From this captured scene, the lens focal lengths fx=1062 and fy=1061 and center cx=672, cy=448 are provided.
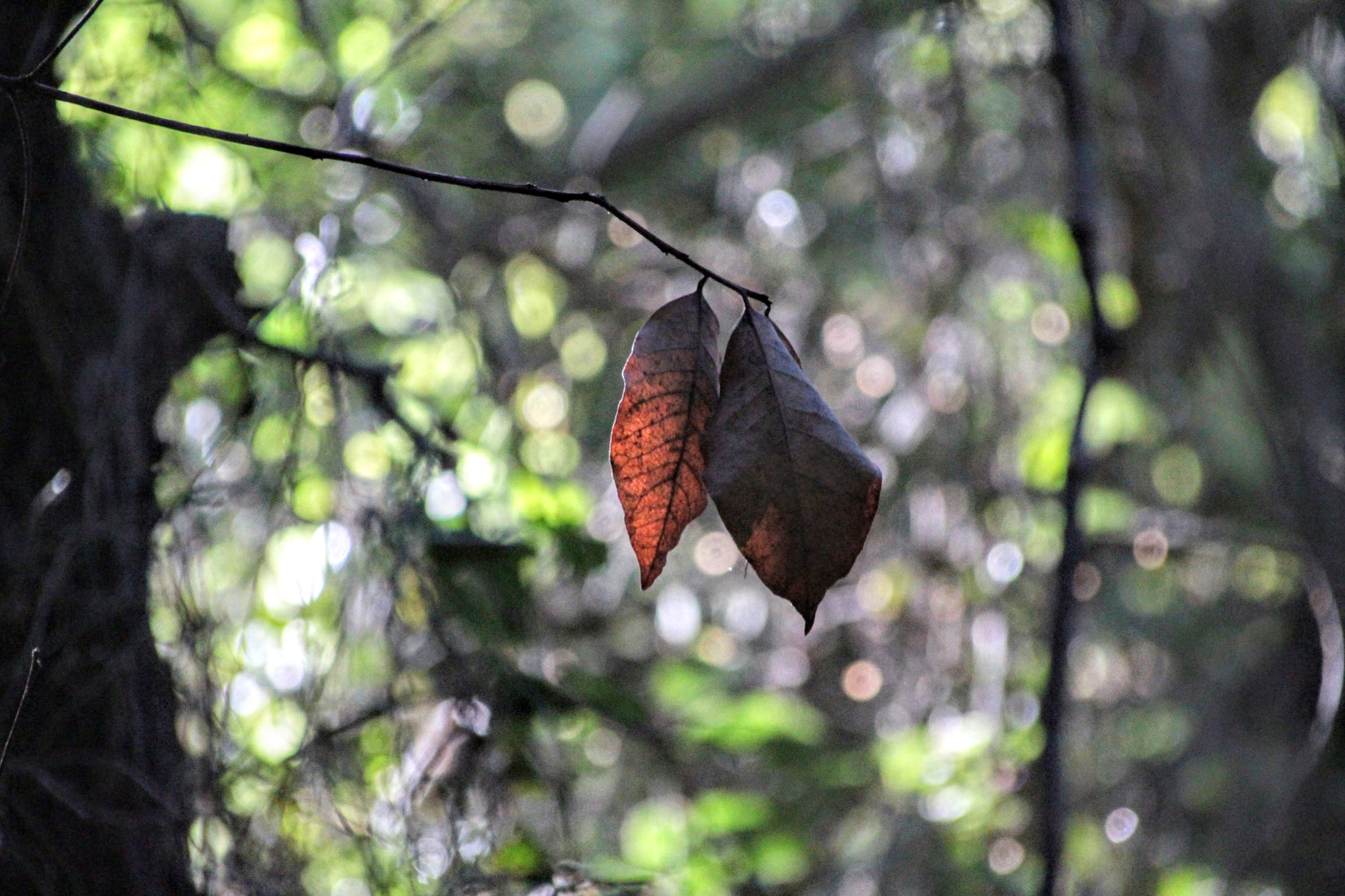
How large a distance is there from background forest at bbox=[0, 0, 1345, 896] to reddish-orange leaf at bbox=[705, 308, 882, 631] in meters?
0.41

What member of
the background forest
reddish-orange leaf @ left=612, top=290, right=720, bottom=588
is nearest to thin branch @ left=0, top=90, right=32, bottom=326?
the background forest

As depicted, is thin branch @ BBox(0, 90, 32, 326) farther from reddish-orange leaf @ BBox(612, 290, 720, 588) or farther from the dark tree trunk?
reddish-orange leaf @ BBox(612, 290, 720, 588)

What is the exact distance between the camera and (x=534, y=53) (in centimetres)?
242

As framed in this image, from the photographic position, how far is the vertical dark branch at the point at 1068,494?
3.45ft

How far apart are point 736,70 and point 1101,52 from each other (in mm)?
820

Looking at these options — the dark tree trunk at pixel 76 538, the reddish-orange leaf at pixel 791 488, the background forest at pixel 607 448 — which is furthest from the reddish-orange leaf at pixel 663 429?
the dark tree trunk at pixel 76 538

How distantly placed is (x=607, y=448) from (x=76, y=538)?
1330 mm

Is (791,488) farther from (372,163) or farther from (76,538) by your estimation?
(76,538)

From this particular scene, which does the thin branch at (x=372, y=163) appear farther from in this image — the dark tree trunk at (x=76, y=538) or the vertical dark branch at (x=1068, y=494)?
the vertical dark branch at (x=1068, y=494)

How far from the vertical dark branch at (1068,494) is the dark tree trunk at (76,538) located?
2.64 feet

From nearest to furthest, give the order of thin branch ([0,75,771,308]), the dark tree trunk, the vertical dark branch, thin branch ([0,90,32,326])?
thin branch ([0,75,771,308])
thin branch ([0,90,32,326])
the dark tree trunk
the vertical dark branch

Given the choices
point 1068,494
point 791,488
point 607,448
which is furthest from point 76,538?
point 607,448

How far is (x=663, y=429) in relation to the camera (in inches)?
20.7

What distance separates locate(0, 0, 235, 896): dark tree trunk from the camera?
0.86m
